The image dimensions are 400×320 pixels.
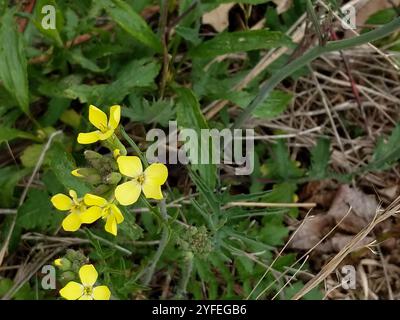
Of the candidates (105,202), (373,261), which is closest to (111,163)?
(105,202)

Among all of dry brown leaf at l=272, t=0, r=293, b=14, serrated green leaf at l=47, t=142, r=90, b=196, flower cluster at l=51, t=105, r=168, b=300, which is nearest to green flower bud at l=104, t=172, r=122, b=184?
flower cluster at l=51, t=105, r=168, b=300

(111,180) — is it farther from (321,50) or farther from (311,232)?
(311,232)

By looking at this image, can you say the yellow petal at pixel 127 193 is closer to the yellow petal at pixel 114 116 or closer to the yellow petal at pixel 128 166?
the yellow petal at pixel 128 166

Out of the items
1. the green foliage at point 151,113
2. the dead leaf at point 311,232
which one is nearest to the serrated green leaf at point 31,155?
the green foliage at point 151,113

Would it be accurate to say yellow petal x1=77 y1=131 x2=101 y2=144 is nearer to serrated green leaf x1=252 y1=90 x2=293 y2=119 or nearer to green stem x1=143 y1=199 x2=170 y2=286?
green stem x1=143 y1=199 x2=170 y2=286

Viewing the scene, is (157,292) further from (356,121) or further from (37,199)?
(356,121)

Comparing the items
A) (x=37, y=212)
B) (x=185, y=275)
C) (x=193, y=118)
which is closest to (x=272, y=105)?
(x=193, y=118)
